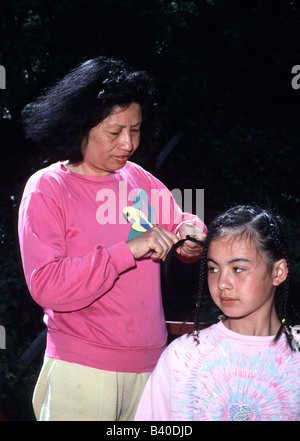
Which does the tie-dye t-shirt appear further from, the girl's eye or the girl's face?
the girl's eye

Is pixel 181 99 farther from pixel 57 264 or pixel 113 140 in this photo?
pixel 57 264

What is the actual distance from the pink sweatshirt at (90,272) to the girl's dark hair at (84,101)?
11cm

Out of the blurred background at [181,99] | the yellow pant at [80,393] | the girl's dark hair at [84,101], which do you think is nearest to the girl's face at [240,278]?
the yellow pant at [80,393]

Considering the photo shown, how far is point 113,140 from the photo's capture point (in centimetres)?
190

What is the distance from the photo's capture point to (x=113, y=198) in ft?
6.43

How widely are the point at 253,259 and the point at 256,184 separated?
4.13m

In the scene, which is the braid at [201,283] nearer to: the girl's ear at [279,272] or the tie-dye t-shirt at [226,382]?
the tie-dye t-shirt at [226,382]

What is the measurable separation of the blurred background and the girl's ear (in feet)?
6.64

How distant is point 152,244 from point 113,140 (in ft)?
1.27

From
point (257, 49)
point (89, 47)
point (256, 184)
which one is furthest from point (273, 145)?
point (89, 47)

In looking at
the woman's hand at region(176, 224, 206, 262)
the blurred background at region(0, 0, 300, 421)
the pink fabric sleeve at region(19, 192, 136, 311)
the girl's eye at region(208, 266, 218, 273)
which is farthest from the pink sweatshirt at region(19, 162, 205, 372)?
the blurred background at region(0, 0, 300, 421)

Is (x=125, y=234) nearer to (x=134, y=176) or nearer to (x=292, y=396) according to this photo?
(x=134, y=176)

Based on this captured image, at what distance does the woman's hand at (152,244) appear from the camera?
69.1 inches

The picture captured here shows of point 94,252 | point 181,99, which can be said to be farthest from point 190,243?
point 181,99
